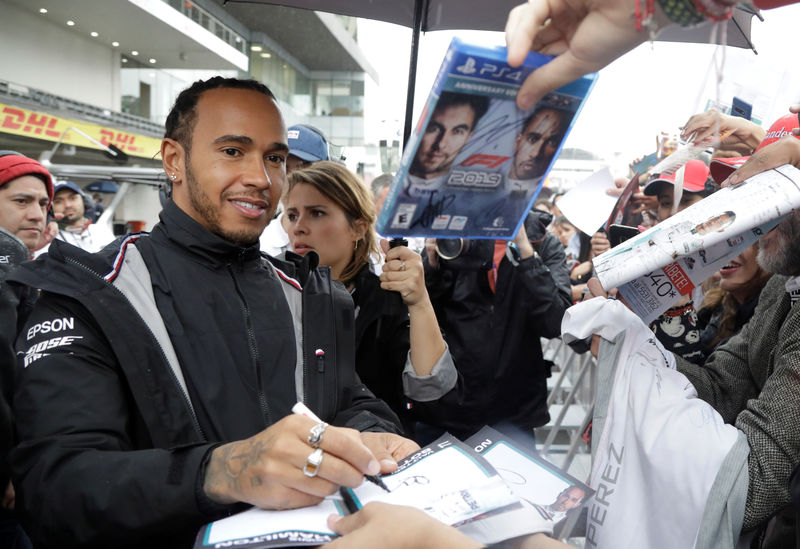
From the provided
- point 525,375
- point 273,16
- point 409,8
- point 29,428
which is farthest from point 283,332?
point 525,375

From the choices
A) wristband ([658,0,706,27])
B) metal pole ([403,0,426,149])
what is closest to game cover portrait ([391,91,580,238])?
wristband ([658,0,706,27])

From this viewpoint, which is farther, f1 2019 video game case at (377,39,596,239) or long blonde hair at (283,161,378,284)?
long blonde hair at (283,161,378,284)

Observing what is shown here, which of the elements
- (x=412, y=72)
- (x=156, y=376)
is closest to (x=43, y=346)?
(x=156, y=376)

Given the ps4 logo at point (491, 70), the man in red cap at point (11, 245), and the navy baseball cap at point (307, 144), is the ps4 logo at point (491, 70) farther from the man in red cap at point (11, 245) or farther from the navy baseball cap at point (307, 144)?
the navy baseball cap at point (307, 144)

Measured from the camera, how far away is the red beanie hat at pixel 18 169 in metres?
3.32

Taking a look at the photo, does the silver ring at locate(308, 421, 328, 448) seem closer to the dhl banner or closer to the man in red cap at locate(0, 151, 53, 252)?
the man in red cap at locate(0, 151, 53, 252)

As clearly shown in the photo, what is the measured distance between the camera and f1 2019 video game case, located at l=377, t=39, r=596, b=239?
1.04m

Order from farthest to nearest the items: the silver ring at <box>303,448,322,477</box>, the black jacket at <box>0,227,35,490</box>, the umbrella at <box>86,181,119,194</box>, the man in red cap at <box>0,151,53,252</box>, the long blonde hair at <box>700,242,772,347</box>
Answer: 1. the umbrella at <box>86,181,119,194</box>
2. the man in red cap at <box>0,151,53,252</box>
3. the long blonde hair at <box>700,242,772,347</box>
4. the black jacket at <box>0,227,35,490</box>
5. the silver ring at <box>303,448,322,477</box>

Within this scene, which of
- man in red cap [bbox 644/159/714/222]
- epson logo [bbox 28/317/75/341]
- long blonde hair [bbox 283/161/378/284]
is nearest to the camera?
epson logo [bbox 28/317/75/341]

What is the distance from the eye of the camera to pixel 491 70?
3.38 feet

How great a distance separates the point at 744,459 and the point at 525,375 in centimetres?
167

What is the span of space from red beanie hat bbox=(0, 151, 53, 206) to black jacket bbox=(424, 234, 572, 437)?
244 centimetres

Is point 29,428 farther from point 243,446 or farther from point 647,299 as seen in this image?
point 647,299

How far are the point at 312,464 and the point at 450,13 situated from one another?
67.2 inches
